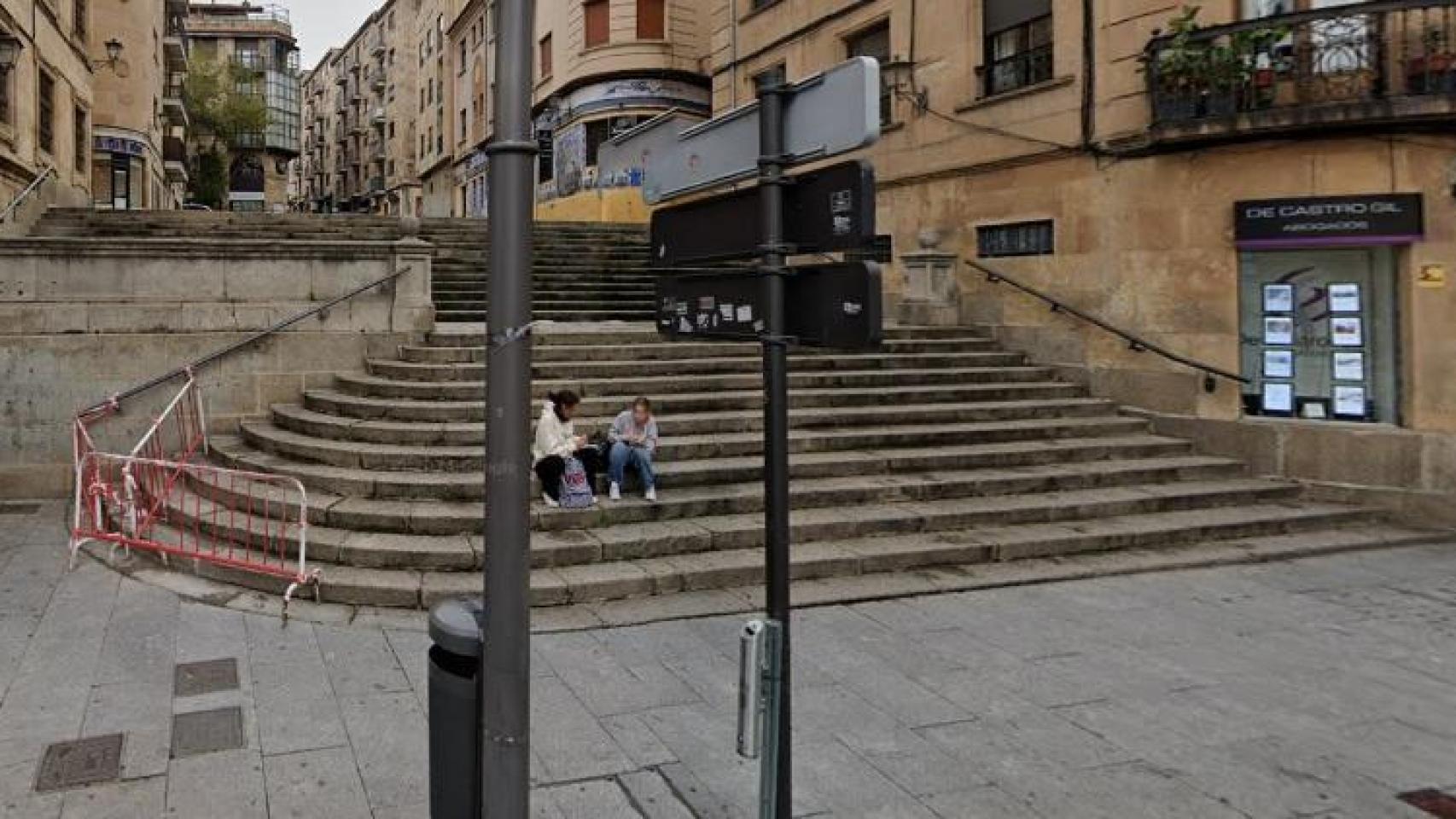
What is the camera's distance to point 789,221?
3.26 m

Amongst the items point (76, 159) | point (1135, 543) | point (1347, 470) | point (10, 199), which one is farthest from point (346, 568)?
point (76, 159)

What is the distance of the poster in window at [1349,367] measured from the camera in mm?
10438

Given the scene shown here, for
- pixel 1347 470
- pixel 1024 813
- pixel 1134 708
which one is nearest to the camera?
pixel 1024 813

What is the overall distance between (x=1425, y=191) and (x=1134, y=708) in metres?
7.95

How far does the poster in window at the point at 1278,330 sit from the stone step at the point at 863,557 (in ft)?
6.75

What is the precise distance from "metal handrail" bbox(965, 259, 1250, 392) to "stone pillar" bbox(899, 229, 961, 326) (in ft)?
1.33

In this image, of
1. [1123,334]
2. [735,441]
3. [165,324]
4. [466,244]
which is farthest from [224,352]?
[1123,334]

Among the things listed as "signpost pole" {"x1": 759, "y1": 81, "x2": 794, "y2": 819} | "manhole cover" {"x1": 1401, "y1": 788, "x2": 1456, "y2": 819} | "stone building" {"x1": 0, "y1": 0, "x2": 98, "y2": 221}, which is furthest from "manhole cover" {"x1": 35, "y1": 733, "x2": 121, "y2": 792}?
"stone building" {"x1": 0, "y1": 0, "x2": 98, "y2": 221}

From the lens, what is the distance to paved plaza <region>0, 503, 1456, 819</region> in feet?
13.5

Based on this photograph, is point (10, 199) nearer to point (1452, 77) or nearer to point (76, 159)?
point (76, 159)

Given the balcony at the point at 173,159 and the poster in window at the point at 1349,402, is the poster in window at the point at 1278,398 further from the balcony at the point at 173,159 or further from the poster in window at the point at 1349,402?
the balcony at the point at 173,159

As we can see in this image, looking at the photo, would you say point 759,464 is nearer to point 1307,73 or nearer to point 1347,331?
point 1347,331

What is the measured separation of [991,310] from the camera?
14.3 meters

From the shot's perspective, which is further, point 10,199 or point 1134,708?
point 10,199
